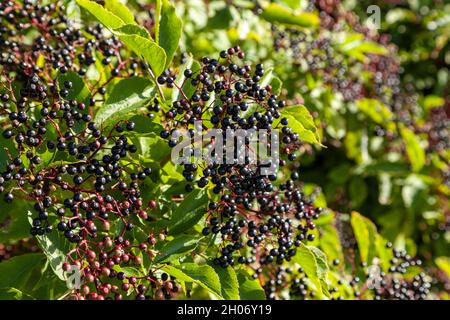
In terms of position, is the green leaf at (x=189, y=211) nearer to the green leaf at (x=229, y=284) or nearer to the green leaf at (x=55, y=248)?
the green leaf at (x=229, y=284)

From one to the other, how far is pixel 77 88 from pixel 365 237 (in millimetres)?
1487

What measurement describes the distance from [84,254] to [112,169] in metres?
0.28

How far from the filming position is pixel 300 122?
1921 mm

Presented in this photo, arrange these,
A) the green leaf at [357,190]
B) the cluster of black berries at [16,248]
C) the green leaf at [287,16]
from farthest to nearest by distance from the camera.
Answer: the green leaf at [357,190]
the green leaf at [287,16]
the cluster of black berries at [16,248]

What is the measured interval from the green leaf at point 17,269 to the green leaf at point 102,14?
84 cm

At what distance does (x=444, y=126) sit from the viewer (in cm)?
422

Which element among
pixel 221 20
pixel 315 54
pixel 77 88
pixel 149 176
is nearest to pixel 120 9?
pixel 77 88

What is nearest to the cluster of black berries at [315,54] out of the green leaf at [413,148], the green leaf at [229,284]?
the green leaf at [413,148]

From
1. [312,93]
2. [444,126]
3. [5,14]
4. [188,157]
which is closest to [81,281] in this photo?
[188,157]

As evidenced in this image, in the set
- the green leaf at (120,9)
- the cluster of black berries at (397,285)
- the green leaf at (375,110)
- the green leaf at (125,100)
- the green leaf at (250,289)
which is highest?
the green leaf at (120,9)

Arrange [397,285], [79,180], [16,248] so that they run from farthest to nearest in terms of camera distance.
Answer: [16,248]
[397,285]
[79,180]

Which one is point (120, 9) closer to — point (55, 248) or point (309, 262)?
point (55, 248)

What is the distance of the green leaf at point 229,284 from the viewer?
1826mm

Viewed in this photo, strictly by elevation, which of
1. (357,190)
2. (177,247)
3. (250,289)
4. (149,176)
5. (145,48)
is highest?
(145,48)
